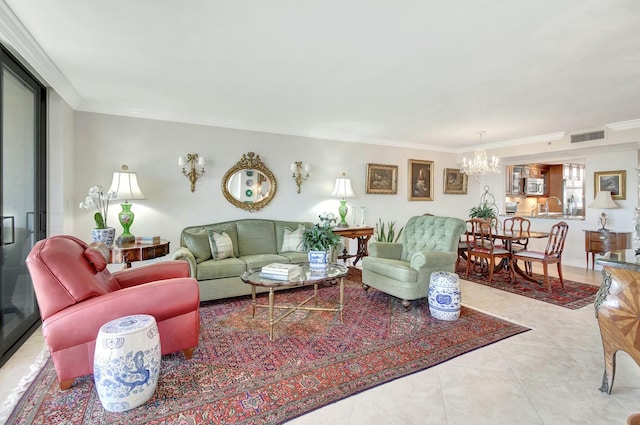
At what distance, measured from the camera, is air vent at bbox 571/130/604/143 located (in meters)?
4.91

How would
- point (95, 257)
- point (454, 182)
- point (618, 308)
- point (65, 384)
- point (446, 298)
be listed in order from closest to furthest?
point (618, 308), point (65, 384), point (95, 257), point (446, 298), point (454, 182)

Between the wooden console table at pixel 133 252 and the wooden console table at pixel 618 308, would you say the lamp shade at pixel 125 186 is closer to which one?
the wooden console table at pixel 133 252

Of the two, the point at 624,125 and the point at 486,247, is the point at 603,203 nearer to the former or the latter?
the point at 624,125

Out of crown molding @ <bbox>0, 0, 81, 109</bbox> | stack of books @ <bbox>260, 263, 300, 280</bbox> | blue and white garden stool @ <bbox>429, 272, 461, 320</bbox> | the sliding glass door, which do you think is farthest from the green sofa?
crown molding @ <bbox>0, 0, 81, 109</bbox>

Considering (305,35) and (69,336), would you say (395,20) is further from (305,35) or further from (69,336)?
(69,336)

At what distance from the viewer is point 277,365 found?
7.68ft

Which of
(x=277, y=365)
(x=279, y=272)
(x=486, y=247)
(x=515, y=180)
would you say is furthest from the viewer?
(x=515, y=180)

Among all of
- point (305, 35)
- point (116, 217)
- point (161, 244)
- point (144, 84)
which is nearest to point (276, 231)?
point (161, 244)

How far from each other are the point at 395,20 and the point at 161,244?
3090mm

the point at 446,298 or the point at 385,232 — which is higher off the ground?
the point at 385,232

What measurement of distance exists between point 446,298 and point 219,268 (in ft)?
8.09

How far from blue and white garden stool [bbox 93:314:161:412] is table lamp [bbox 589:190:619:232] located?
22.0ft

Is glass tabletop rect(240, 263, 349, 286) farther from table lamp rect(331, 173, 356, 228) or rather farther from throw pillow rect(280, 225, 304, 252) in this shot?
table lamp rect(331, 173, 356, 228)

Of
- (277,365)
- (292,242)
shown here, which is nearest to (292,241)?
(292,242)
